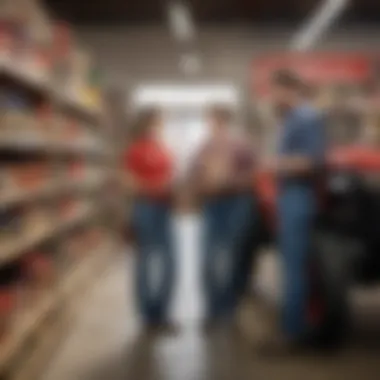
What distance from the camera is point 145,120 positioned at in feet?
13.8

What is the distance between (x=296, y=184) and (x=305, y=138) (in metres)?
0.21

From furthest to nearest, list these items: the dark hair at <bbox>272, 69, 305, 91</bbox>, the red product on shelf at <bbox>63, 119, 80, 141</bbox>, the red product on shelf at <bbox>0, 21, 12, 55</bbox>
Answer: the red product on shelf at <bbox>63, 119, 80, 141</bbox> < the dark hair at <bbox>272, 69, 305, 91</bbox> < the red product on shelf at <bbox>0, 21, 12, 55</bbox>

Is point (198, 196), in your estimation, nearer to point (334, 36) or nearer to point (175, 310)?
point (175, 310)

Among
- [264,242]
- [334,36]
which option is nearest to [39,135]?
[264,242]

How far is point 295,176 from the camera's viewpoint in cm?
381

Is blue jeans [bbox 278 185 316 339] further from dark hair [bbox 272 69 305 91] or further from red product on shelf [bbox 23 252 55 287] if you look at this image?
red product on shelf [bbox 23 252 55 287]

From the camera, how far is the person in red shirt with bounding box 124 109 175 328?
4211 millimetres

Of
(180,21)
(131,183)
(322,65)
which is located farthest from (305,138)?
(322,65)

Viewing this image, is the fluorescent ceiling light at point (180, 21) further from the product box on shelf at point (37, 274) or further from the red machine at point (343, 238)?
the red machine at point (343, 238)

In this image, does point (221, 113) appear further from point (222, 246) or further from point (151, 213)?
point (222, 246)

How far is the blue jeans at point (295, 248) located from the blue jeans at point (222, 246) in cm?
53

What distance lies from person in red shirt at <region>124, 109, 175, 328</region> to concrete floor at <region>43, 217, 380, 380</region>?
0.19 m

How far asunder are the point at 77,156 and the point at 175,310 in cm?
193

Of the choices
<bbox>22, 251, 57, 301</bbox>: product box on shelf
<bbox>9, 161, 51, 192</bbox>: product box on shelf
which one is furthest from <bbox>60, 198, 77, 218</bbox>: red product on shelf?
<bbox>22, 251, 57, 301</bbox>: product box on shelf
